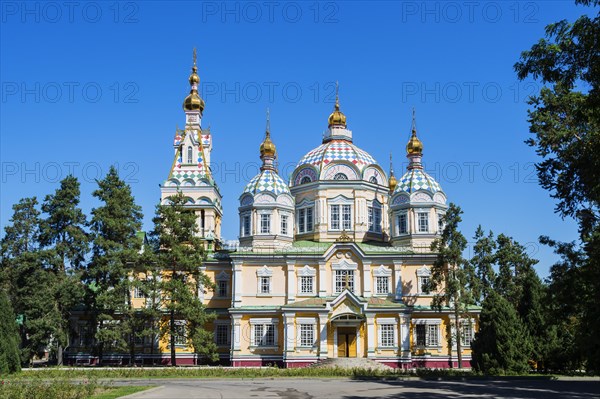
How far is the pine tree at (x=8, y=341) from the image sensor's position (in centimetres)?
3228

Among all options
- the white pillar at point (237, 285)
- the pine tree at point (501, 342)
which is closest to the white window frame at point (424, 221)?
the white pillar at point (237, 285)

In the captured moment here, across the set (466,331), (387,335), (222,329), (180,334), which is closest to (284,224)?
(222,329)

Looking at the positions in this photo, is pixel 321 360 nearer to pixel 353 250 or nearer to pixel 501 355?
pixel 353 250

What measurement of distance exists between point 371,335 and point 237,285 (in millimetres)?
9985

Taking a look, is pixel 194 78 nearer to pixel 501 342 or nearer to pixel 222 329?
pixel 222 329

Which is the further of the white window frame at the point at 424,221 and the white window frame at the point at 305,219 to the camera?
the white window frame at the point at 305,219

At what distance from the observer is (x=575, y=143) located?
80.3 ft

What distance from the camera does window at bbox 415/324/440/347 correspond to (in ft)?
147

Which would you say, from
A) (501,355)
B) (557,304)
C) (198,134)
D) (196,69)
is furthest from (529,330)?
(196,69)

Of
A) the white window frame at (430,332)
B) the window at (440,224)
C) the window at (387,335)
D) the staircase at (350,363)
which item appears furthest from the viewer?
the window at (440,224)

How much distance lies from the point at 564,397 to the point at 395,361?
21.9 metres

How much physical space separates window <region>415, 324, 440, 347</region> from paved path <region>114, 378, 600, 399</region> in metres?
14.9

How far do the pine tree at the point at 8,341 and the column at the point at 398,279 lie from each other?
80.8ft

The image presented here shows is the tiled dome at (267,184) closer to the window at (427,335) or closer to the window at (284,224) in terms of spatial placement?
the window at (284,224)
